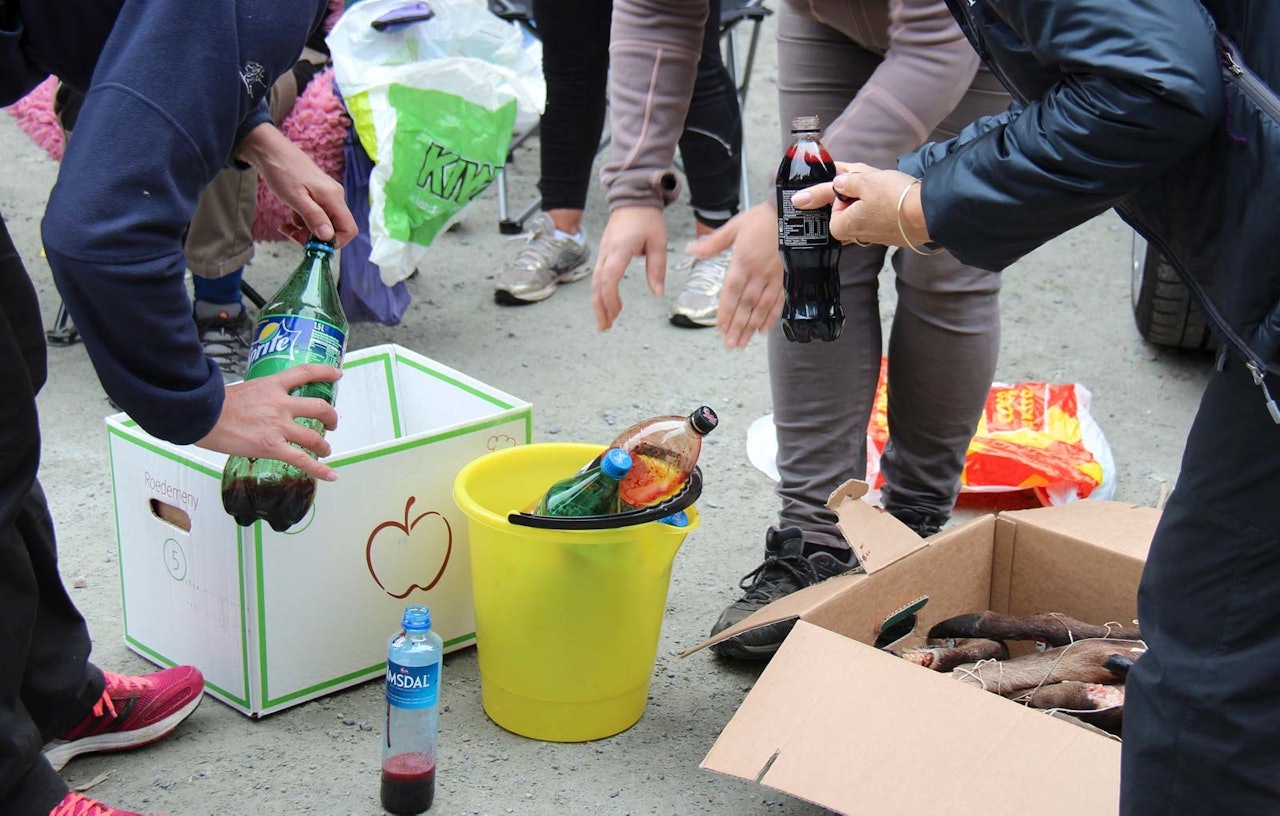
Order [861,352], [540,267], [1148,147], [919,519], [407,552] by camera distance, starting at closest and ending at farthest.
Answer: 1. [1148,147]
2. [407,552]
3. [861,352]
4. [919,519]
5. [540,267]

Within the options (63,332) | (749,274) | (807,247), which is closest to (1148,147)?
(807,247)

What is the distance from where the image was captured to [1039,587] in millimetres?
2324

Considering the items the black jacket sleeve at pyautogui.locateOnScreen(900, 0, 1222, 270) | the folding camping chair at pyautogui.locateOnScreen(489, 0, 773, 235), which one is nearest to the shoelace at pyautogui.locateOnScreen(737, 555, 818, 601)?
the black jacket sleeve at pyautogui.locateOnScreen(900, 0, 1222, 270)

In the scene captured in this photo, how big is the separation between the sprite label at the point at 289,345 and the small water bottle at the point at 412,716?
378 millimetres

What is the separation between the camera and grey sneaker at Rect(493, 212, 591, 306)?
399cm

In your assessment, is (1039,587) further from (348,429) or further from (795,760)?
(348,429)

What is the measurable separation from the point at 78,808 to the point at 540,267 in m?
2.53

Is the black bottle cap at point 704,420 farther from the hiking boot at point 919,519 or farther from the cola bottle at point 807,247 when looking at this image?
the hiking boot at point 919,519

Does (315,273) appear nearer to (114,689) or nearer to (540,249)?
(114,689)

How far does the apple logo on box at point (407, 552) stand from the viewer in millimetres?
2145

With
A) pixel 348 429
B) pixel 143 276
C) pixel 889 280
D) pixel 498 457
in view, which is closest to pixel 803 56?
pixel 498 457

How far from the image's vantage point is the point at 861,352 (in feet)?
7.69

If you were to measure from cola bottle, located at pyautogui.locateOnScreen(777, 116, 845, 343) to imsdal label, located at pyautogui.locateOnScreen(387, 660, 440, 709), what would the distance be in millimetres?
730

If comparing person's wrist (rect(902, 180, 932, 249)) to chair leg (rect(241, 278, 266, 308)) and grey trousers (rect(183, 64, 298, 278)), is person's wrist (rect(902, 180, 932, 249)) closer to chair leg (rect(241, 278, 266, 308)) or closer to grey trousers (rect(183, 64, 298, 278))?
grey trousers (rect(183, 64, 298, 278))
